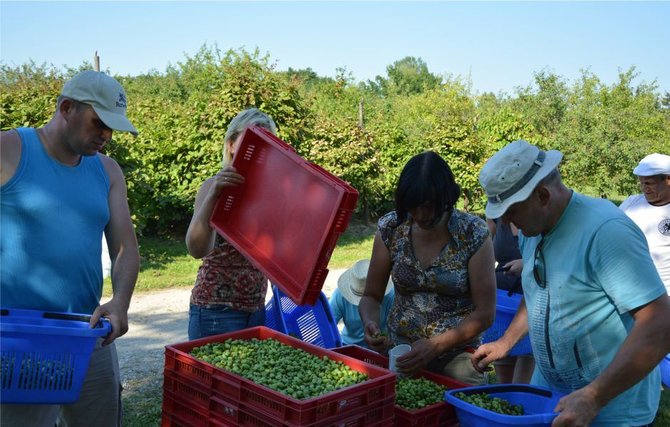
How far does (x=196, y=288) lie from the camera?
3.08m

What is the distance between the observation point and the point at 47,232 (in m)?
2.33

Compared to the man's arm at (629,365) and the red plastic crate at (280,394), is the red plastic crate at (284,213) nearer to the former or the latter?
the red plastic crate at (280,394)

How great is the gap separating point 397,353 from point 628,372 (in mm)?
976

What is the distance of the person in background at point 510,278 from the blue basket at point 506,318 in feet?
0.19

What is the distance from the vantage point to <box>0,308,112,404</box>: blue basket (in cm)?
199

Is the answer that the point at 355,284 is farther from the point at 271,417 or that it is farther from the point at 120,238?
the point at 271,417

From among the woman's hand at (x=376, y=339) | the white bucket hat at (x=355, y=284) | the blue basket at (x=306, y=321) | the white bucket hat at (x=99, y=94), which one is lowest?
the blue basket at (x=306, y=321)

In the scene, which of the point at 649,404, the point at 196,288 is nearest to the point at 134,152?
the point at 196,288

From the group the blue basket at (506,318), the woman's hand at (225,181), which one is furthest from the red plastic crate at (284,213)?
the blue basket at (506,318)

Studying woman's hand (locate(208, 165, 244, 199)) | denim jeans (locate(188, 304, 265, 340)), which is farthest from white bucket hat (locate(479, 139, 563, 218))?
denim jeans (locate(188, 304, 265, 340))

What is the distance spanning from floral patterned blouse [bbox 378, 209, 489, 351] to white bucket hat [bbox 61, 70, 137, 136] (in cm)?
132

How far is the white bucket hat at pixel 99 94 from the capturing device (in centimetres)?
235

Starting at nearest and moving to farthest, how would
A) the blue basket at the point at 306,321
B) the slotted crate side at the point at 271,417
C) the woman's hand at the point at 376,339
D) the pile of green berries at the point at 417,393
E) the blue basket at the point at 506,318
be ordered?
the slotted crate side at the point at 271,417, the pile of green berries at the point at 417,393, the woman's hand at the point at 376,339, the blue basket at the point at 306,321, the blue basket at the point at 506,318

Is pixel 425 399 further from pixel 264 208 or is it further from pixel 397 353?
pixel 264 208
